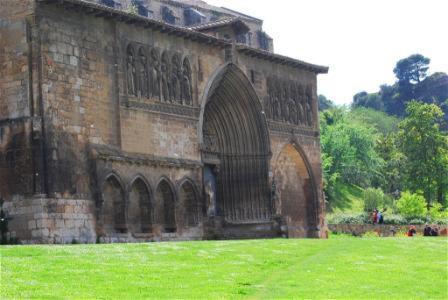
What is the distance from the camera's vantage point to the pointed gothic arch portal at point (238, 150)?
44562mm

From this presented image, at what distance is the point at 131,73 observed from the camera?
1470 inches

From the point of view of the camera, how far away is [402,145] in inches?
2970

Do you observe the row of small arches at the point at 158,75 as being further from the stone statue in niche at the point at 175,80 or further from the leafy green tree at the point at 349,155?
the leafy green tree at the point at 349,155

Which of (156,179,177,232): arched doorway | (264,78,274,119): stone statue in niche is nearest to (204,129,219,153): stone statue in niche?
(264,78,274,119): stone statue in niche

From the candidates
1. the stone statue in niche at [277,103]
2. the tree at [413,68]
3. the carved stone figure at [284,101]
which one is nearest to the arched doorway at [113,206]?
the stone statue in niche at [277,103]

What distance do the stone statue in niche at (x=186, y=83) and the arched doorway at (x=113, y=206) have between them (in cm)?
581

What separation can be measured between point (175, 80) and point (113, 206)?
650 cm

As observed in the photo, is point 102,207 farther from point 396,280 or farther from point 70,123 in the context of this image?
point 396,280

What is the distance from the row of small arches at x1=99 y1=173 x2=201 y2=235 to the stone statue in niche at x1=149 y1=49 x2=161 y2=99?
323cm

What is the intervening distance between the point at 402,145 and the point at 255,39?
14.7 metres

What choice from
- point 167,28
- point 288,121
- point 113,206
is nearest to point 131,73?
point 167,28

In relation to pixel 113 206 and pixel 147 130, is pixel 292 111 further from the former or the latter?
pixel 113 206

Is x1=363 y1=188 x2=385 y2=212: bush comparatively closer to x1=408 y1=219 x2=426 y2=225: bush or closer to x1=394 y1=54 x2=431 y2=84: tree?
x1=408 y1=219 x2=426 y2=225: bush

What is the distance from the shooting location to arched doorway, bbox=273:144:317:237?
47656 mm
